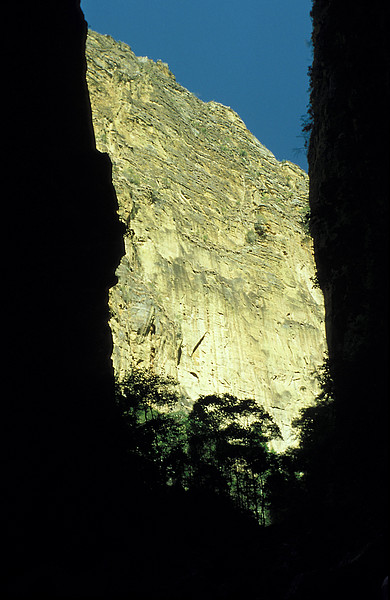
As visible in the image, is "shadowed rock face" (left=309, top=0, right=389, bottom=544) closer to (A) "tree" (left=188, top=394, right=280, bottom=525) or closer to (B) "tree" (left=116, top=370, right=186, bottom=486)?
(A) "tree" (left=188, top=394, right=280, bottom=525)

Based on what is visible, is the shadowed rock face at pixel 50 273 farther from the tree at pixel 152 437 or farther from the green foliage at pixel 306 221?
the green foliage at pixel 306 221

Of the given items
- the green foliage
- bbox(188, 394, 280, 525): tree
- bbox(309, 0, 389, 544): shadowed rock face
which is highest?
the green foliage

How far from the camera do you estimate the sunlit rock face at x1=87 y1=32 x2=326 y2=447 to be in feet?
120

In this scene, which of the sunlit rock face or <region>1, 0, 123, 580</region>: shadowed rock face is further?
the sunlit rock face

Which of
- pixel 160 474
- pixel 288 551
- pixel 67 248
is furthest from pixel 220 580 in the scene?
pixel 67 248

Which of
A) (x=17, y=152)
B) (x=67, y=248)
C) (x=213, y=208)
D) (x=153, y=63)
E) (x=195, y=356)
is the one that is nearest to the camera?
(x=17, y=152)

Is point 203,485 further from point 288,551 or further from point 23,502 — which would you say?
point 23,502

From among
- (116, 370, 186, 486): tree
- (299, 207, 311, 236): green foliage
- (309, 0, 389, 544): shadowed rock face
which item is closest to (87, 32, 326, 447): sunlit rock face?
(299, 207, 311, 236): green foliage

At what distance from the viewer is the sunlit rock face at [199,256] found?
3656 cm

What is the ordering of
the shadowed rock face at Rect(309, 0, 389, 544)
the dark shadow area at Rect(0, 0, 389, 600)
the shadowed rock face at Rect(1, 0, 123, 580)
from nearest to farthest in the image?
the shadowed rock face at Rect(309, 0, 389, 544), the dark shadow area at Rect(0, 0, 389, 600), the shadowed rock face at Rect(1, 0, 123, 580)

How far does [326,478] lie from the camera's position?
1608cm

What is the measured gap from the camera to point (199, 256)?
44031mm

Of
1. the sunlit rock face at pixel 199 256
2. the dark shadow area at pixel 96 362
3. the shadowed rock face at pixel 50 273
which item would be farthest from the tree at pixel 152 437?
the sunlit rock face at pixel 199 256

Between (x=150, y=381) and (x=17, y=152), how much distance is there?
751 inches
